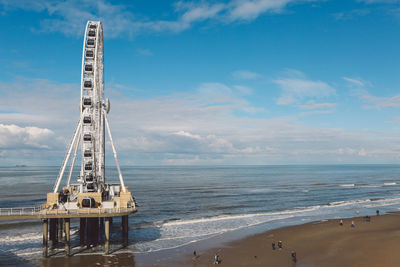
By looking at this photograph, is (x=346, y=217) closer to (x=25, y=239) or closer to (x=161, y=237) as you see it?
(x=161, y=237)

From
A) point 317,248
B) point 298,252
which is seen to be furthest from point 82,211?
point 317,248

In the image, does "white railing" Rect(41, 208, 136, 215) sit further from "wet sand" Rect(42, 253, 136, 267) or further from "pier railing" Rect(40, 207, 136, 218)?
"wet sand" Rect(42, 253, 136, 267)

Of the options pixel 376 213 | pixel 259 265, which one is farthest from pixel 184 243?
pixel 376 213

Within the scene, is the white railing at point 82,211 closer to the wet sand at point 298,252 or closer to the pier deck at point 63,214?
the pier deck at point 63,214

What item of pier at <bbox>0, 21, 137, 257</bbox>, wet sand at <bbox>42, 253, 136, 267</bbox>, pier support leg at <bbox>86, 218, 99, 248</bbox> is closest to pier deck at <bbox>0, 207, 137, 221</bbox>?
pier at <bbox>0, 21, 137, 257</bbox>

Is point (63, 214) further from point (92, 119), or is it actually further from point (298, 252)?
point (298, 252)
